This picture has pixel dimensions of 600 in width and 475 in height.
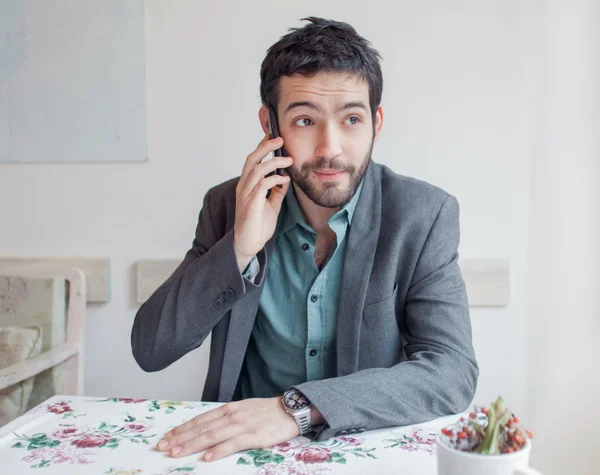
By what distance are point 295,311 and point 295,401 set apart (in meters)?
0.48

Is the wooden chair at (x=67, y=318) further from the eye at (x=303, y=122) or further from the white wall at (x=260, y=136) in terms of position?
the eye at (x=303, y=122)

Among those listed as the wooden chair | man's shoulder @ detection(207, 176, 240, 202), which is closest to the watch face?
man's shoulder @ detection(207, 176, 240, 202)

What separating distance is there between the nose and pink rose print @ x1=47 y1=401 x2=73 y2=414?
75 centimetres

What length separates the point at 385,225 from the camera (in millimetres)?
1459

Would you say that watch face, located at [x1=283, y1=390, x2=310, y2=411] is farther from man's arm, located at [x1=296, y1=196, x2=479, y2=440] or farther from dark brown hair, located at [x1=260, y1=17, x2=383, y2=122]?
dark brown hair, located at [x1=260, y1=17, x2=383, y2=122]

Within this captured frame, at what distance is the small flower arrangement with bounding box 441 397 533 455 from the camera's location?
28.1 inches

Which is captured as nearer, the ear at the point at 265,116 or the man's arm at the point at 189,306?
the man's arm at the point at 189,306

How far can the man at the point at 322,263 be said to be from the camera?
4.47ft

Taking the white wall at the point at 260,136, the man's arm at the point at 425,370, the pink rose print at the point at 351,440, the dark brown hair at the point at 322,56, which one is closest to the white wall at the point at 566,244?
the white wall at the point at 260,136

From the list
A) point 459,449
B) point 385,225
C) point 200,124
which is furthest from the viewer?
point 200,124

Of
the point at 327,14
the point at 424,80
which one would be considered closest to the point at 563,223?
the point at 424,80

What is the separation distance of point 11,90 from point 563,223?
202 centimetres

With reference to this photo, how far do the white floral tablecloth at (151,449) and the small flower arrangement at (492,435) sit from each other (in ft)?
0.52

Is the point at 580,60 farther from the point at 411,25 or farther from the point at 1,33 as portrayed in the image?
the point at 1,33
